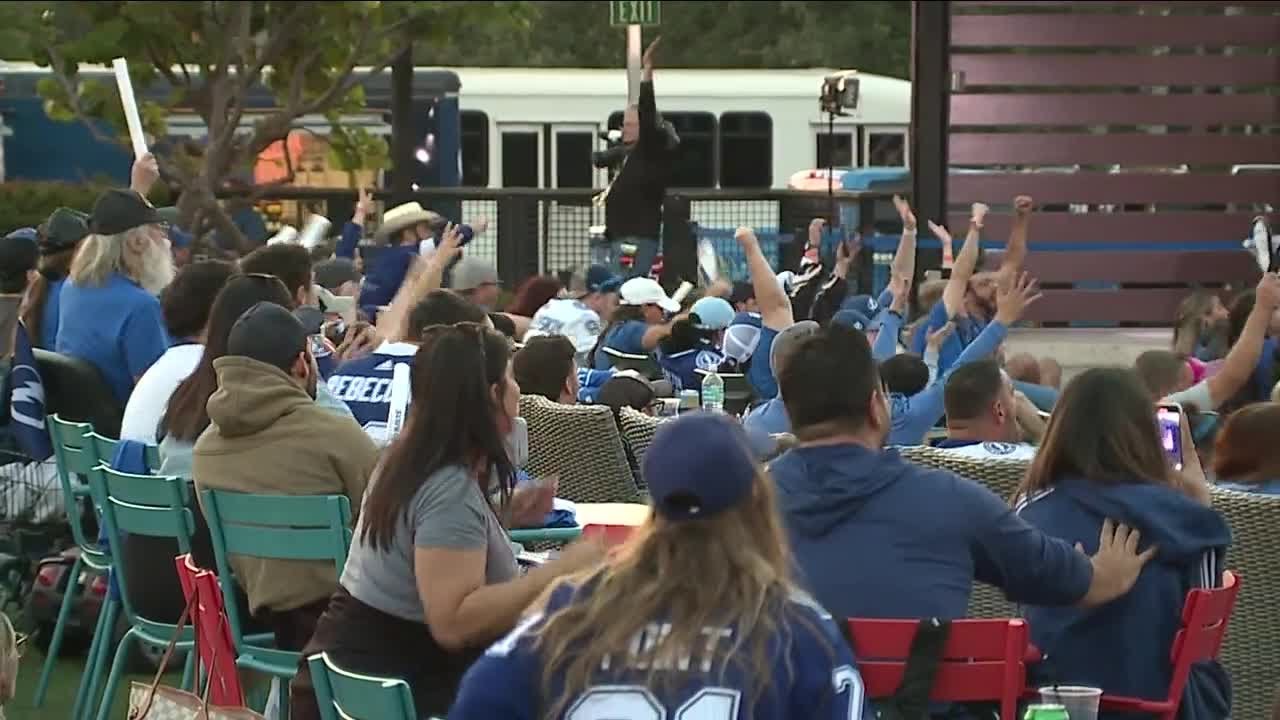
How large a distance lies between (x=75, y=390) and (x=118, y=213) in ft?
1.98

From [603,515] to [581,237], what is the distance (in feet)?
37.4

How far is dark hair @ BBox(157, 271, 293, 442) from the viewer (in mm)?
6129

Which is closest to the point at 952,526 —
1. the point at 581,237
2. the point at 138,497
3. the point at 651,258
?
the point at 138,497

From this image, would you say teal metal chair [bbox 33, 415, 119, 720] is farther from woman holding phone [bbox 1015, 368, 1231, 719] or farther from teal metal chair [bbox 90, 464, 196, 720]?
woman holding phone [bbox 1015, 368, 1231, 719]

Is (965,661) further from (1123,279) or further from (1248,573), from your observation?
(1123,279)

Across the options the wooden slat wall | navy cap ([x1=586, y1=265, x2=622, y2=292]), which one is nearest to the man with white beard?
navy cap ([x1=586, y1=265, x2=622, y2=292])

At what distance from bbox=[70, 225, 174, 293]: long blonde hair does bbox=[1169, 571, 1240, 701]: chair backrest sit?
417 cm

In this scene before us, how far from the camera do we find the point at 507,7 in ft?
69.3

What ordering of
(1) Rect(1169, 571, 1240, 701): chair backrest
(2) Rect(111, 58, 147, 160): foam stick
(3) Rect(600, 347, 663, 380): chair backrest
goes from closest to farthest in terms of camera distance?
1. (1) Rect(1169, 571, 1240, 701): chair backrest
2. (2) Rect(111, 58, 147, 160): foam stick
3. (3) Rect(600, 347, 663, 380): chair backrest

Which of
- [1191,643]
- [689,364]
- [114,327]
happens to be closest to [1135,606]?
[1191,643]

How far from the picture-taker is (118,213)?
7.86 metres

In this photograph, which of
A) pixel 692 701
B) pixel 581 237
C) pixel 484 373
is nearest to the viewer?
pixel 692 701

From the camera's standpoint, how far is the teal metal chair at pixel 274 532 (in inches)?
209

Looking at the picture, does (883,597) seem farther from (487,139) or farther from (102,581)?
(487,139)
